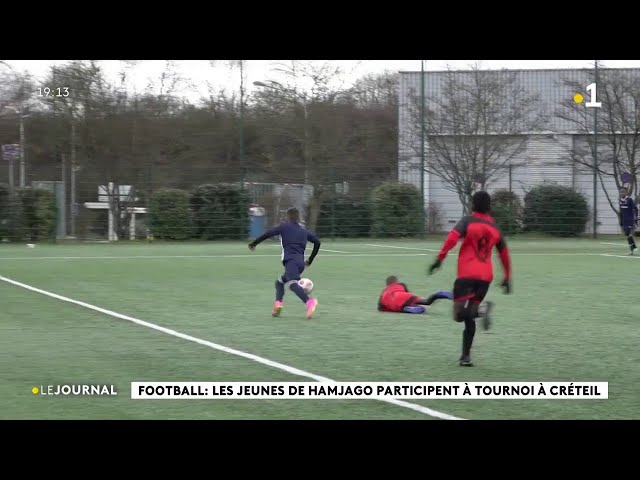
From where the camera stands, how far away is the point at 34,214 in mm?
35500

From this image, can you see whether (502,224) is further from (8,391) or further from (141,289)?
(8,391)

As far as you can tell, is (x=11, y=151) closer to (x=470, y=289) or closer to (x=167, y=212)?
(x=167, y=212)

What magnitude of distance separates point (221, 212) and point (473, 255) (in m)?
28.1

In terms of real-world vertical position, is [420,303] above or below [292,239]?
below

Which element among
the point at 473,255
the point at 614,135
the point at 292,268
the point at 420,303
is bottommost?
the point at 420,303

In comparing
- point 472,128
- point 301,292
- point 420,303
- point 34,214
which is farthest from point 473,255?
point 472,128

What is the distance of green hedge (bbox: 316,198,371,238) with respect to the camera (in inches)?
1502

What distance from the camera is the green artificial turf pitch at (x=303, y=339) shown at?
8.18 meters

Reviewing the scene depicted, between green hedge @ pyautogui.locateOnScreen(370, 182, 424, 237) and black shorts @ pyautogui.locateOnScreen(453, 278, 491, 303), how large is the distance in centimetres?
2826

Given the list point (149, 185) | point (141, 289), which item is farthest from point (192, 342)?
point (149, 185)

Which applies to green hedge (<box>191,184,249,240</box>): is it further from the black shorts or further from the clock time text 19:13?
the black shorts

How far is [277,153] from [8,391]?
30398 mm

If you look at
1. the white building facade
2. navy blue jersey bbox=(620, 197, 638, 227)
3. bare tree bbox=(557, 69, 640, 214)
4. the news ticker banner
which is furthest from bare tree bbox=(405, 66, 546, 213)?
the news ticker banner

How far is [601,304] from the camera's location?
1599 centimetres
